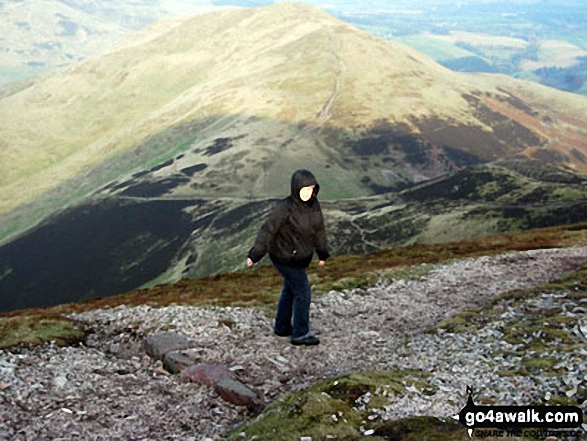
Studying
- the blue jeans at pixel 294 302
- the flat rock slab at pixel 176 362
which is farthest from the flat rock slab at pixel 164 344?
the blue jeans at pixel 294 302

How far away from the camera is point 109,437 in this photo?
12.7 m

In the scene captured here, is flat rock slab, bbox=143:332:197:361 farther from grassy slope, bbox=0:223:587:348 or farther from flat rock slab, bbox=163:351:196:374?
grassy slope, bbox=0:223:587:348

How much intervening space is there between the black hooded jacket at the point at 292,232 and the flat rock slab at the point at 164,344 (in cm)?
486

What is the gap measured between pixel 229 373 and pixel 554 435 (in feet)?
31.6

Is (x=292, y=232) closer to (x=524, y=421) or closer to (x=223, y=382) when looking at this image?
(x=223, y=382)

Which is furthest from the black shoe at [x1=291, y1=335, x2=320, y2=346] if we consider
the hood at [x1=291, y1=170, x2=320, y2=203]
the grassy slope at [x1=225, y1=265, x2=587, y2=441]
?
the hood at [x1=291, y1=170, x2=320, y2=203]

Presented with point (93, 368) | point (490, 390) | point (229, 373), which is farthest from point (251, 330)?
point (490, 390)

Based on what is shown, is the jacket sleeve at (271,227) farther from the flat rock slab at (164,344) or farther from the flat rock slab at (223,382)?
the flat rock slab at (164,344)

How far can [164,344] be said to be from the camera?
61.9 ft

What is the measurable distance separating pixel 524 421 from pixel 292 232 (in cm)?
892

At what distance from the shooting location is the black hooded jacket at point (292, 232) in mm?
16766

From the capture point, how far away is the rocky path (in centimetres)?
1334

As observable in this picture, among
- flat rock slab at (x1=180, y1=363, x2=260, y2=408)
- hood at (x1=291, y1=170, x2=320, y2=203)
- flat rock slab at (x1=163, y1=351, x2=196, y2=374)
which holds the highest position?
hood at (x1=291, y1=170, x2=320, y2=203)

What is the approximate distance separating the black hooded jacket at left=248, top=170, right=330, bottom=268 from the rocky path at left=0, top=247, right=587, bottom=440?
13.0 ft
